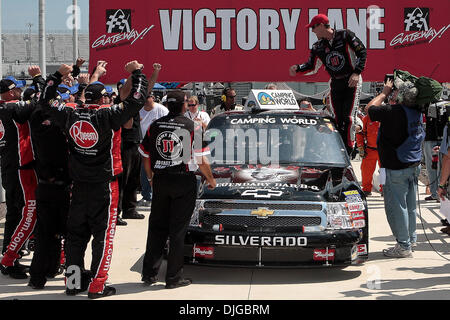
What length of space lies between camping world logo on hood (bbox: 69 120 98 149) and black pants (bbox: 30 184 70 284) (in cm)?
68

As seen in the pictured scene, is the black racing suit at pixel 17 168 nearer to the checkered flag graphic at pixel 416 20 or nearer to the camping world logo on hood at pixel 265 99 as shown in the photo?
the camping world logo on hood at pixel 265 99

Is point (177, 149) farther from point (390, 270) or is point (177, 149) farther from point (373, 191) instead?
point (373, 191)

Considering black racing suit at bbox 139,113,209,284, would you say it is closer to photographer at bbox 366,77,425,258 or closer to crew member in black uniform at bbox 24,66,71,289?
crew member in black uniform at bbox 24,66,71,289

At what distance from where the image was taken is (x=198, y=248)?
19.6 ft

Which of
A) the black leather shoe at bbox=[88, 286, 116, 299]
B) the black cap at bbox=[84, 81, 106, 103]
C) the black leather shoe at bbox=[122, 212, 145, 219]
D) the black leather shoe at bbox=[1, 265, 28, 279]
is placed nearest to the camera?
the black leather shoe at bbox=[88, 286, 116, 299]

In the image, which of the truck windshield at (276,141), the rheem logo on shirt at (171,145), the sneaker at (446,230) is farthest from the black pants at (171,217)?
the sneaker at (446,230)

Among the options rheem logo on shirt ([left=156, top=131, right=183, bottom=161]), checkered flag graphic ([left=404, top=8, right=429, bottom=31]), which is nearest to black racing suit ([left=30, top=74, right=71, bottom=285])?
rheem logo on shirt ([left=156, top=131, right=183, bottom=161])

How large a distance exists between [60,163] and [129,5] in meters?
5.94

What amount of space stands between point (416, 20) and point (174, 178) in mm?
7049

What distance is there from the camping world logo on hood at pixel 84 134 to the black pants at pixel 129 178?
4054mm

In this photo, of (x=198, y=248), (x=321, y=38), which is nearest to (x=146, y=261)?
(x=198, y=248)

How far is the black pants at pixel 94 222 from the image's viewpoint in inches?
224

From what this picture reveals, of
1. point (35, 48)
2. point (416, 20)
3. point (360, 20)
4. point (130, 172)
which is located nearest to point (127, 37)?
point (130, 172)

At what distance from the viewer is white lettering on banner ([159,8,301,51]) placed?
11.3 metres
